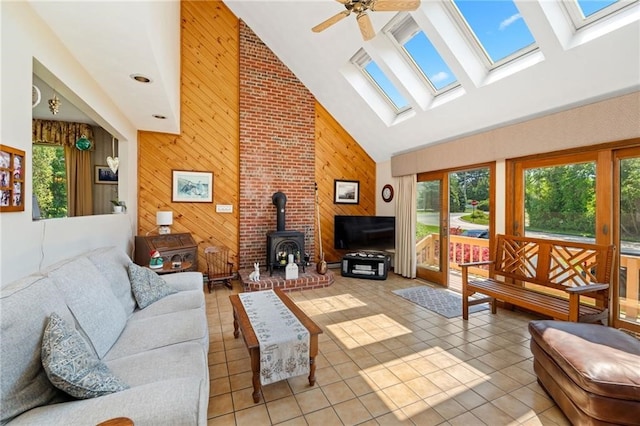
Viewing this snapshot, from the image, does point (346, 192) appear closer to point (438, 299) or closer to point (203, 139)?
point (438, 299)

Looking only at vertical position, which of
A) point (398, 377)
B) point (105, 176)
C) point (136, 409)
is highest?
point (105, 176)

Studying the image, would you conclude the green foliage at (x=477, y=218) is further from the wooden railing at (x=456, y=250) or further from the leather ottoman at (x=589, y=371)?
the leather ottoman at (x=589, y=371)

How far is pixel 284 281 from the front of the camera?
4.36 m

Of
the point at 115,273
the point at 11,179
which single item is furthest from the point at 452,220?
the point at 11,179

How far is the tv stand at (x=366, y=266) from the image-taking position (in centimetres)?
498

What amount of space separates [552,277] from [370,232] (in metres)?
2.78

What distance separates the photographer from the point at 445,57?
3.21 m

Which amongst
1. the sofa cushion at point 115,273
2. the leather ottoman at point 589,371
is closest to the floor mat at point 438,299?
the leather ottoman at point 589,371

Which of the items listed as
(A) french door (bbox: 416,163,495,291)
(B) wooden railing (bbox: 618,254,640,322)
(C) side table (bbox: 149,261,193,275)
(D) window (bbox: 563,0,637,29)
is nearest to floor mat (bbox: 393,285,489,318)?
(A) french door (bbox: 416,163,495,291)

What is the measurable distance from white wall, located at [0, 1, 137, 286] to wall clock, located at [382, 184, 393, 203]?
4681mm

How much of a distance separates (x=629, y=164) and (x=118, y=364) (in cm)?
442

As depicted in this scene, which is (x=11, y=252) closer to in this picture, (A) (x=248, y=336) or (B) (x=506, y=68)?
(A) (x=248, y=336)

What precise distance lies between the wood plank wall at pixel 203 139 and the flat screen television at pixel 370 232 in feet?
6.89

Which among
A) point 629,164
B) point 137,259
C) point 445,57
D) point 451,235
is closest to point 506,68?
point 445,57
